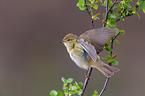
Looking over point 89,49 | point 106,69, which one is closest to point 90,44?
point 89,49

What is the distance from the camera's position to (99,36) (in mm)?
1922

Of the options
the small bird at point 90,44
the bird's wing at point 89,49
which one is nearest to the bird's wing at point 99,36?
the small bird at point 90,44

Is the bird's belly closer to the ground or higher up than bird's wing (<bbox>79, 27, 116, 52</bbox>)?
closer to the ground

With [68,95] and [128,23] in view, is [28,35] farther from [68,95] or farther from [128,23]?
[68,95]

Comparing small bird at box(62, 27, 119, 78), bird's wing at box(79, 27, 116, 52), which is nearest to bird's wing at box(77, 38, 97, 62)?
small bird at box(62, 27, 119, 78)

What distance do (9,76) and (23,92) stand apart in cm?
61

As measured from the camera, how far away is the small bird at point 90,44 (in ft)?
5.84

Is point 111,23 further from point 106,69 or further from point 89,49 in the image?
point 106,69

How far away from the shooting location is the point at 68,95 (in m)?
1.72

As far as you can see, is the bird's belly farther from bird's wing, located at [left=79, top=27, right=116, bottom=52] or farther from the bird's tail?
bird's wing, located at [left=79, top=27, right=116, bottom=52]

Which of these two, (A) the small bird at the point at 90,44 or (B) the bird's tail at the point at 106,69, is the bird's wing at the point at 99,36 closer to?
(A) the small bird at the point at 90,44

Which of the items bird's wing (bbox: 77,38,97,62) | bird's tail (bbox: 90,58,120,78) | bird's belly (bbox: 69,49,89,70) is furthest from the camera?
bird's belly (bbox: 69,49,89,70)

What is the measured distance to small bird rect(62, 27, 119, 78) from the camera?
1.78m

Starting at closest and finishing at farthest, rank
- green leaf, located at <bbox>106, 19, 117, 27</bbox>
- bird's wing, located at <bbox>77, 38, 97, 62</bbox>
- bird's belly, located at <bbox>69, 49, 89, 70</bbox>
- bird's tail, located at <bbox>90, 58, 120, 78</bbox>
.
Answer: bird's wing, located at <bbox>77, 38, 97, 62</bbox>, green leaf, located at <bbox>106, 19, 117, 27</bbox>, bird's tail, located at <bbox>90, 58, 120, 78</bbox>, bird's belly, located at <bbox>69, 49, 89, 70</bbox>
